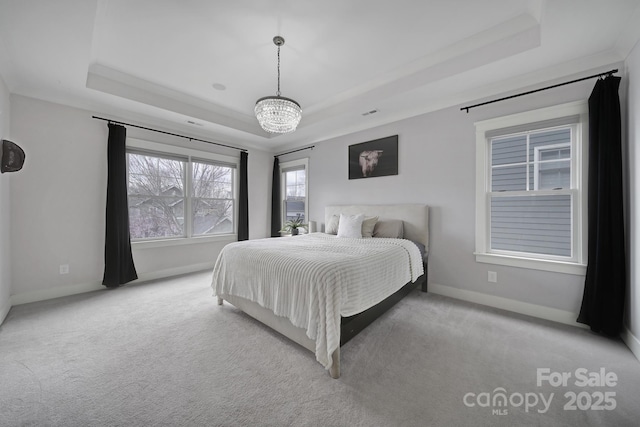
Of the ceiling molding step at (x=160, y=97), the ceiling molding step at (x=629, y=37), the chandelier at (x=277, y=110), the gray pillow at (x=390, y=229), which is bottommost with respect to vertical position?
the gray pillow at (x=390, y=229)

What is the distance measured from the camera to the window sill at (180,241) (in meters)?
3.71

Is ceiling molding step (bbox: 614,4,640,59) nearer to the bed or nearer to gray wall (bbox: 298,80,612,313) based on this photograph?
gray wall (bbox: 298,80,612,313)

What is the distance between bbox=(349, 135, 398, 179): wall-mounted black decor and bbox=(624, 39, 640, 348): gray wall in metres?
2.18

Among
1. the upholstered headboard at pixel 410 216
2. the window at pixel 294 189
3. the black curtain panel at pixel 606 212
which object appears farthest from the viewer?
the window at pixel 294 189

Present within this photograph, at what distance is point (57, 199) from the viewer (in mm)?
3049

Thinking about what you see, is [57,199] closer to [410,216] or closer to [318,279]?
[318,279]

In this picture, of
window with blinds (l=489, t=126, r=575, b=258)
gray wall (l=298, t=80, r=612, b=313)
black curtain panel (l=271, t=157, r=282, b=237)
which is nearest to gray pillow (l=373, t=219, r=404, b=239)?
gray wall (l=298, t=80, r=612, b=313)

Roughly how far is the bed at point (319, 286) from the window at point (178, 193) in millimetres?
1974

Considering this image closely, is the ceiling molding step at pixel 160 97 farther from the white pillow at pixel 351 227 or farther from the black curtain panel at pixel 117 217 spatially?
the white pillow at pixel 351 227

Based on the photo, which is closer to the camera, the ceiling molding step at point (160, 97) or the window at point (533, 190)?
the window at point (533, 190)

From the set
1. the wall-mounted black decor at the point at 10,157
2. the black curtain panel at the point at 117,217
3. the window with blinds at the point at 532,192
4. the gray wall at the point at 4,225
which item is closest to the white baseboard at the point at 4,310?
the gray wall at the point at 4,225

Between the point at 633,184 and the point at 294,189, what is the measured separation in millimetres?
4628

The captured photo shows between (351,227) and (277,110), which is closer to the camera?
(277,110)

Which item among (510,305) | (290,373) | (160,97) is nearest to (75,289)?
(160,97)
